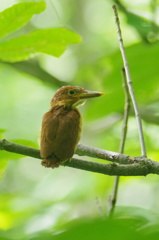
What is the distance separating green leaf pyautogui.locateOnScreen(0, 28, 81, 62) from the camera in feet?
5.71

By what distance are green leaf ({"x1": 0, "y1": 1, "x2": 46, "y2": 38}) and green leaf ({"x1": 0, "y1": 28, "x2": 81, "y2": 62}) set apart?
0.09 metres

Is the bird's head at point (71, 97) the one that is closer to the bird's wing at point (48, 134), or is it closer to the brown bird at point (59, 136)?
the brown bird at point (59, 136)

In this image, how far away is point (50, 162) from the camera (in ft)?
7.22

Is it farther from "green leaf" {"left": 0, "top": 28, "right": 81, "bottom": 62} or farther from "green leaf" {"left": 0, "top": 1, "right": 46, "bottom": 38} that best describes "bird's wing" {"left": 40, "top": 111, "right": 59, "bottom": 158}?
"green leaf" {"left": 0, "top": 1, "right": 46, "bottom": 38}

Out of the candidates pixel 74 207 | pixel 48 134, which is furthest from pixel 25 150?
pixel 74 207

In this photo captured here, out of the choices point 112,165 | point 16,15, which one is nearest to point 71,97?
point 112,165

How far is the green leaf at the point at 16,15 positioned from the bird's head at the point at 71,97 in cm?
108

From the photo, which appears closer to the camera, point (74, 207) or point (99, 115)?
point (99, 115)

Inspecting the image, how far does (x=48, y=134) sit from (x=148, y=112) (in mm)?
2263

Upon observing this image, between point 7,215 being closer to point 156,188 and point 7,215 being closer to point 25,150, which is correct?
point 25,150

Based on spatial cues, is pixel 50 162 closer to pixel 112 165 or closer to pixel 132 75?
pixel 112 165

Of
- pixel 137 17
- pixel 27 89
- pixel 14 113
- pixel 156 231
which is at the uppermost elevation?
pixel 27 89

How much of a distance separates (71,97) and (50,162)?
0.74 meters

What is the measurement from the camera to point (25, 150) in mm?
1867
